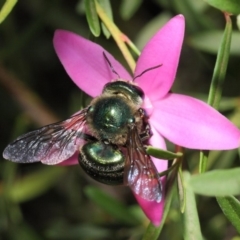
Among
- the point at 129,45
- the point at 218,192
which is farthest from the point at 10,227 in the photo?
Result: the point at 218,192

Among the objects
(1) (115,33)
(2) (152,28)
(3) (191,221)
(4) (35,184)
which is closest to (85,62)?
(1) (115,33)

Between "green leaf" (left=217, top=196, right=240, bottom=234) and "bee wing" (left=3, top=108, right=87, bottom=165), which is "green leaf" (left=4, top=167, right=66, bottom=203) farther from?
"green leaf" (left=217, top=196, right=240, bottom=234)

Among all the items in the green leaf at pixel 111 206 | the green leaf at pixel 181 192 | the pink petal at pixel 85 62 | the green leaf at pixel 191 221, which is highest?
the pink petal at pixel 85 62

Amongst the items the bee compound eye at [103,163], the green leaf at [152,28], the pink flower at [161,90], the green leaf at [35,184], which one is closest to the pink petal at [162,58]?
the pink flower at [161,90]

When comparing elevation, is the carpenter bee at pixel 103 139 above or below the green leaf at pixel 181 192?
above

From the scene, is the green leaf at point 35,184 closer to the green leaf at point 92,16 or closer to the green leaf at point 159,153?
the green leaf at point 92,16

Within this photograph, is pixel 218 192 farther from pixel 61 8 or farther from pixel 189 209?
pixel 61 8
